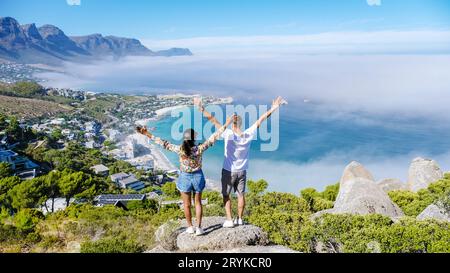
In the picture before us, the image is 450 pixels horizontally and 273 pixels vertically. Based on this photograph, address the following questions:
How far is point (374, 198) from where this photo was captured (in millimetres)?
9594

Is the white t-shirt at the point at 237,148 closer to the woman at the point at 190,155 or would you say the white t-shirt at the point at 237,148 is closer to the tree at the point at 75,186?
the woman at the point at 190,155

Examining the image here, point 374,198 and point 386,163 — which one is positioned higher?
point 374,198

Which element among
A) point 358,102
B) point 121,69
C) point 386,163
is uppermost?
point 121,69

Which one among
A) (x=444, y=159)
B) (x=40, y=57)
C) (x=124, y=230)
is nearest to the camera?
(x=124, y=230)

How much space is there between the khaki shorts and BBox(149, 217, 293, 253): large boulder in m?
0.47

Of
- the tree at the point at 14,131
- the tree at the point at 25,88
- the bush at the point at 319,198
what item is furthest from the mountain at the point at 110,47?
the bush at the point at 319,198

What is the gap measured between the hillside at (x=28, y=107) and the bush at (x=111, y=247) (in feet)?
118

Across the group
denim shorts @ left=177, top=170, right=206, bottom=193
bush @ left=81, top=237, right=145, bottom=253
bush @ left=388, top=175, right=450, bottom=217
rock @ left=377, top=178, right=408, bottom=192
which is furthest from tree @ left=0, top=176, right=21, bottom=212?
rock @ left=377, top=178, right=408, bottom=192

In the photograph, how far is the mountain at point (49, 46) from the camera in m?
46.6

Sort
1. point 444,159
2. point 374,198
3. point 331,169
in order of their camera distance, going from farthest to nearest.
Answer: point 444,159 < point 331,169 < point 374,198

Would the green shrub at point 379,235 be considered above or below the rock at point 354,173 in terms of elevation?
above
